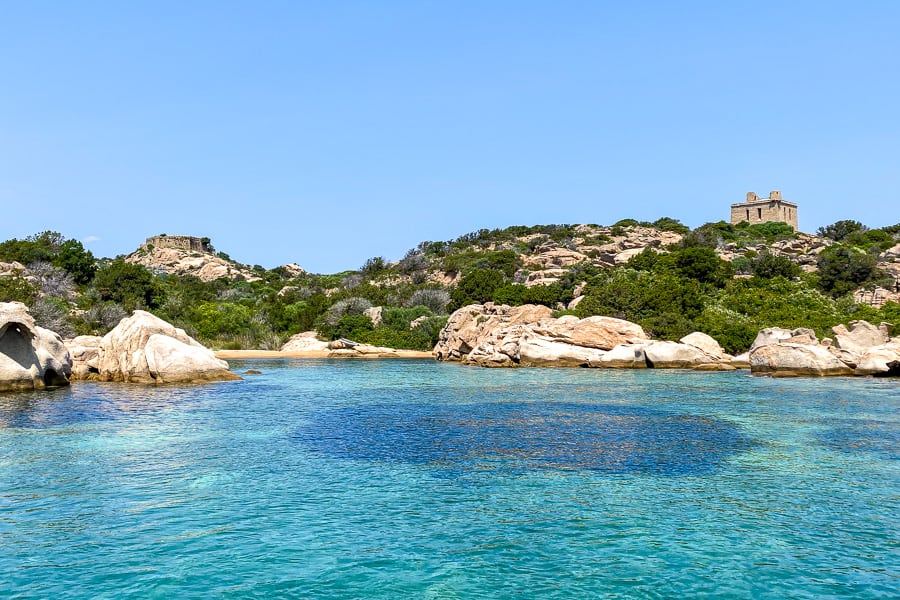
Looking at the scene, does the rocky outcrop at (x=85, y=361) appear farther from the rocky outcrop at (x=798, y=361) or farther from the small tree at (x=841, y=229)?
the small tree at (x=841, y=229)

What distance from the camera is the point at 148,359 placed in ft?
113

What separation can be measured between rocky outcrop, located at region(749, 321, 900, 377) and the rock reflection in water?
1844cm

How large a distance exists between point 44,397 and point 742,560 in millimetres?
28236

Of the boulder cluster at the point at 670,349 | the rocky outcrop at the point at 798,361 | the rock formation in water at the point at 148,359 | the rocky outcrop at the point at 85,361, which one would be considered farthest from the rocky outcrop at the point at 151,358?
the rocky outcrop at the point at 798,361

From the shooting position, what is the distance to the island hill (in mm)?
56656

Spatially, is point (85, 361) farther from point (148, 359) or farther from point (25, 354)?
point (25, 354)

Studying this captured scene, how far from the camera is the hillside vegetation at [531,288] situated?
56909mm

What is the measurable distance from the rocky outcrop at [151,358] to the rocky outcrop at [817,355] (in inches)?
1219

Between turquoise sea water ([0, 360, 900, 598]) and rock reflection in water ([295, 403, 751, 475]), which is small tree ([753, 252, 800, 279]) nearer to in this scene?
turquoise sea water ([0, 360, 900, 598])

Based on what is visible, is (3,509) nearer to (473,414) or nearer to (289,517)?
(289,517)

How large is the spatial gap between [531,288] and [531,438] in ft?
180

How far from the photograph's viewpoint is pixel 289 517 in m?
11.2

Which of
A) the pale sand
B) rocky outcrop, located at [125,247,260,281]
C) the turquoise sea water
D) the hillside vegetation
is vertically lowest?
the turquoise sea water

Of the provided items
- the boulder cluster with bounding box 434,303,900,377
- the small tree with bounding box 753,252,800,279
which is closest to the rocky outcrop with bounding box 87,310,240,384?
the boulder cluster with bounding box 434,303,900,377
